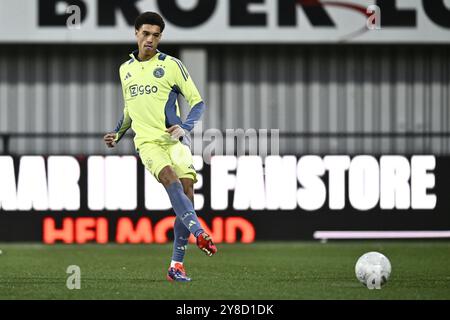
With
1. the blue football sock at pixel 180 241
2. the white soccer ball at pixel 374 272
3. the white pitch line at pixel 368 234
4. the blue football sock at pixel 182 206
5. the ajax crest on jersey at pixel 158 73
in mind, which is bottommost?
the white pitch line at pixel 368 234

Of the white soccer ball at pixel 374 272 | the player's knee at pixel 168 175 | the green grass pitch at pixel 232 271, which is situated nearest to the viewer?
the green grass pitch at pixel 232 271

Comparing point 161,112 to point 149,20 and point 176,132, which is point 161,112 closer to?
point 176,132

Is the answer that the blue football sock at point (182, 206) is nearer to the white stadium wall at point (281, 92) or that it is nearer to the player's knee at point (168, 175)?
the player's knee at point (168, 175)

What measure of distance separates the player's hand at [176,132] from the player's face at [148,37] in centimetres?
75

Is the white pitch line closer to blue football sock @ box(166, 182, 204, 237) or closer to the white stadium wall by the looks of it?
the white stadium wall

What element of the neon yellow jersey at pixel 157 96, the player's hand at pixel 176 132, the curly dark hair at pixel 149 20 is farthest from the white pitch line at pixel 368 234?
the curly dark hair at pixel 149 20

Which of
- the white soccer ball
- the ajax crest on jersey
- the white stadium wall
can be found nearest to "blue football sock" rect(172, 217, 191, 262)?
the ajax crest on jersey

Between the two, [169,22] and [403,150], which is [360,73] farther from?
[169,22]

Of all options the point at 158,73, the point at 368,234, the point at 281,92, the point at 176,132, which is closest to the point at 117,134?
the point at 158,73

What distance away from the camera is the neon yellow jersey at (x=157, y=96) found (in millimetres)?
10477

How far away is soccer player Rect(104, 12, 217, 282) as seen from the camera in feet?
34.2

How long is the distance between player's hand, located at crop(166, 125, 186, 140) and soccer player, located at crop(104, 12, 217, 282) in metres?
0.05
